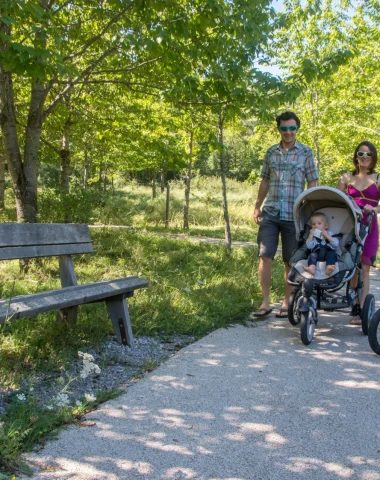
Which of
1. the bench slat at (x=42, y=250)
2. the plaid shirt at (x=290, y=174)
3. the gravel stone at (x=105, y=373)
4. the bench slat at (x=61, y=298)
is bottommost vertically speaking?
the gravel stone at (x=105, y=373)

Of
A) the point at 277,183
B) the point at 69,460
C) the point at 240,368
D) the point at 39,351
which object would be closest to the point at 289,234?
the point at 277,183

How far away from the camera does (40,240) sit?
411 centimetres

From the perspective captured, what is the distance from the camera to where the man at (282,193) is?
5.39 meters

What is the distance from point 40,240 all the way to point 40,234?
52 millimetres

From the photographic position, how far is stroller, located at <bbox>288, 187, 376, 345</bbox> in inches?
178

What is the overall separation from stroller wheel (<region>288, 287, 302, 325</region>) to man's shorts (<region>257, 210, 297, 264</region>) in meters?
0.63

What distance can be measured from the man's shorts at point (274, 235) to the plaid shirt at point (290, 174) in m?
0.08

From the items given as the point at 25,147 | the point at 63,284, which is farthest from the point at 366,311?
the point at 25,147

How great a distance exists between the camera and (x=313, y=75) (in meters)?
6.51

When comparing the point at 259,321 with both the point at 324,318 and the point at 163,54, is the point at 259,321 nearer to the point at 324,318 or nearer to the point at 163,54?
the point at 324,318

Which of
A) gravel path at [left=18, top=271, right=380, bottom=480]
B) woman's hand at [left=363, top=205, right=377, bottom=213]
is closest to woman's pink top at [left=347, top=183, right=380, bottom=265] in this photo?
woman's hand at [left=363, top=205, right=377, bottom=213]

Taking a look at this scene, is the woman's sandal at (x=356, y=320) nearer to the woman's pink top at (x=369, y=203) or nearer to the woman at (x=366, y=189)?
the woman at (x=366, y=189)

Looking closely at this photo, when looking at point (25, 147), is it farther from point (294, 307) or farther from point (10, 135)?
point (294, 307)

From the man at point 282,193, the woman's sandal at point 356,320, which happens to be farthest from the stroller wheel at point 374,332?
the man at point 282,193
